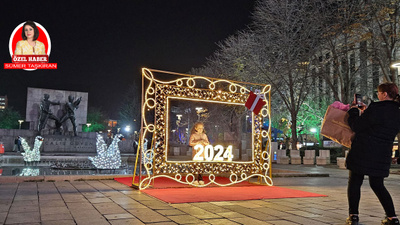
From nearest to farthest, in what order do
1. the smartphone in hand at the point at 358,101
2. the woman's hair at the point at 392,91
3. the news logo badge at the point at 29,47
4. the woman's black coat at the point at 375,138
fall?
the woman's black coat at the point at 375,138
the woman's hair at the point at 392,91
the smartphone in hand at the point at 358,101
the news logo badge at the point at 29,47

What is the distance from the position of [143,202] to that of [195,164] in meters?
2.93

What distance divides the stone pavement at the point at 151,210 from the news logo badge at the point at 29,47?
78.2 ft

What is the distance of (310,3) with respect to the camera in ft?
73.0

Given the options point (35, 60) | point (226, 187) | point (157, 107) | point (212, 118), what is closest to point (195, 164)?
point (226, 187)

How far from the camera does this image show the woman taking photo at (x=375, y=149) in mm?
4617

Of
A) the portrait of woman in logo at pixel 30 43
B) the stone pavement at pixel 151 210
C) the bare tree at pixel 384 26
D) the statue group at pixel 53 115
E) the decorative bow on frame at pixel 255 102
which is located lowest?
the stone pavement at pixel 151 210

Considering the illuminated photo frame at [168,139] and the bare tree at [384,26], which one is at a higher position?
the bare tree at [384,26]

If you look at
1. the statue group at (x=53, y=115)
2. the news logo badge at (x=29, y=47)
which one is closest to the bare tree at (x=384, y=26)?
the news logo badge at (x=29, y=47)

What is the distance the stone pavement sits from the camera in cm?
517

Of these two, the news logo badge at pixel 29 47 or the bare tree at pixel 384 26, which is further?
the news logo badge at pixel 29 47

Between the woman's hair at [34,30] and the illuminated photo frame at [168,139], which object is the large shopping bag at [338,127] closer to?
the illuminated photo frame at [168,139]

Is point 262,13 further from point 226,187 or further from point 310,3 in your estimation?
point 226,187

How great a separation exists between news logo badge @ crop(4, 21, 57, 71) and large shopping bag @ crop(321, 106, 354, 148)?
2831 cm

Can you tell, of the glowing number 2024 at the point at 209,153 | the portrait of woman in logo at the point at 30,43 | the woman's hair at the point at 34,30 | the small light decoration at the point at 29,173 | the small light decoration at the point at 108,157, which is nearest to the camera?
the glowing number 2024 at the point at 209,153
